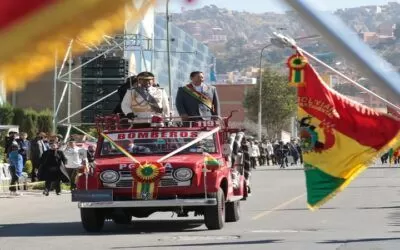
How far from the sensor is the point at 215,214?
1552 centimetres

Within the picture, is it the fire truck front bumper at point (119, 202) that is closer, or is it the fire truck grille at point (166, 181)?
the fire truck front bumper at point (119, 202)

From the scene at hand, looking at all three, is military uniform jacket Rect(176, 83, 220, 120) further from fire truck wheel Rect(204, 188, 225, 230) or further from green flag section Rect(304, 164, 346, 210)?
green flag section Rect(304, 164, 346, 210)

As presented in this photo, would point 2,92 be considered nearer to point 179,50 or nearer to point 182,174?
point 179,50

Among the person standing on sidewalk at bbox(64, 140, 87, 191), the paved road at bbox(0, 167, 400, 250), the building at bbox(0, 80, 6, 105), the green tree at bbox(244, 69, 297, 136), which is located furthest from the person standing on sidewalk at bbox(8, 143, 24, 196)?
the green tree at bbox(244, 69, 297, 136)

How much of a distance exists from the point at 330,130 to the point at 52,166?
2132 cm

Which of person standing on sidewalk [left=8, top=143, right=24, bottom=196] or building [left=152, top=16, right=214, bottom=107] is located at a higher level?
building [left=152, top=16, right=214, bottom=107]

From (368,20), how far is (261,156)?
6326cm

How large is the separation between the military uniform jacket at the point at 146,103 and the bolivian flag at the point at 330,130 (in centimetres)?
922

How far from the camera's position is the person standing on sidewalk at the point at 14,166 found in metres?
27.5

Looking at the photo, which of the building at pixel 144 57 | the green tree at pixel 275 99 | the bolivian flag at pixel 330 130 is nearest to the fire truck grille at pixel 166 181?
the bolivian flag at pixel 330 130

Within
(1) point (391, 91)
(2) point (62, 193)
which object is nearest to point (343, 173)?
(1) point (391, 91)

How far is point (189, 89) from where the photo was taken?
54.9ft

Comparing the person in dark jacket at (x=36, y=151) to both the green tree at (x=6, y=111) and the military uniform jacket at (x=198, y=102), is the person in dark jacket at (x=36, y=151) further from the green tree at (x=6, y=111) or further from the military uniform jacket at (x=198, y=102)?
the green tree at (x=6, y=111)

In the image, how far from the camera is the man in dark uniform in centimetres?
1672
